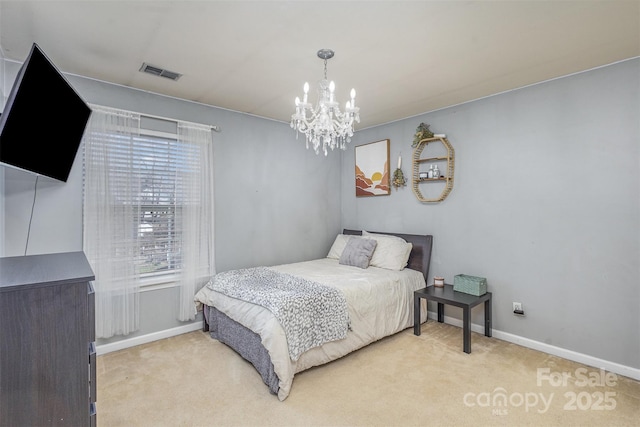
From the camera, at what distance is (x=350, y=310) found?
2.79 m

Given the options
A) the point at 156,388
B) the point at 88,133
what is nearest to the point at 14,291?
the point at 156,388

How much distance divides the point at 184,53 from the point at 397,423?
2965 millimetres

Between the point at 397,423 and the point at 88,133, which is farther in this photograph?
the point at 88,133

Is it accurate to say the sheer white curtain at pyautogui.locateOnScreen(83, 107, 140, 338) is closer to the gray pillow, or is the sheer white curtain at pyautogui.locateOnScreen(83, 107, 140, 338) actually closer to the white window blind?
the white window blind

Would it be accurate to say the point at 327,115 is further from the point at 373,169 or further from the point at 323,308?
the point at 373,169

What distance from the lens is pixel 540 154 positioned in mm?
2924

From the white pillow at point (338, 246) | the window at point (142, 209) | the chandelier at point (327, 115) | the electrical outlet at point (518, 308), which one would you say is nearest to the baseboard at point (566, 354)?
the electrical outlet at point (518, 308)

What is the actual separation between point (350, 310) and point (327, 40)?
2.18 meters

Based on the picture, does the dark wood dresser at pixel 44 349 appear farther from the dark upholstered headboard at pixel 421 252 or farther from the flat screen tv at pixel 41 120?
the dark upholstered headboard at pixel 421 252

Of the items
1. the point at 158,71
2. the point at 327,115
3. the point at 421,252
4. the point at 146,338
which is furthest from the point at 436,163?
the point at 146,338

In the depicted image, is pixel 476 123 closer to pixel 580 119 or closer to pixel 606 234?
pixel 580 119

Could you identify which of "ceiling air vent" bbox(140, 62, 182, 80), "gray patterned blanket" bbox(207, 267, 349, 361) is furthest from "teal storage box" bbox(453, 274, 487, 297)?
"ceiling air vent" bbox(140, 62, 182, 80)

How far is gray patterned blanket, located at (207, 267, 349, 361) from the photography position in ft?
7.67

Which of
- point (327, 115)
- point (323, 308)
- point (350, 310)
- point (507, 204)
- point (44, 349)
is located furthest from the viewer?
point (507, 204)
